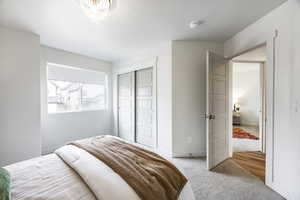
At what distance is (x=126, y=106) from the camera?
4.20m

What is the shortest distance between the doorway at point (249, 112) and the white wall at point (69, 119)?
10.7 ft

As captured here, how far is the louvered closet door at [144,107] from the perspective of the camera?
3627 mm

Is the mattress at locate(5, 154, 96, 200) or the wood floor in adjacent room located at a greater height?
the mattress at locate(5, 154, 96, 200)

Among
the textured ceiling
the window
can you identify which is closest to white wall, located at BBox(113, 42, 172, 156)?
the textured ceiling

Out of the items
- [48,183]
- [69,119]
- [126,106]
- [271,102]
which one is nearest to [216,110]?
[271,102]

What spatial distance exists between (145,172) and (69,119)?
3.07m

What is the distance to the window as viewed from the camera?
332cm

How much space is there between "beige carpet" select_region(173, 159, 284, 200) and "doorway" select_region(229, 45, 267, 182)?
239 mm

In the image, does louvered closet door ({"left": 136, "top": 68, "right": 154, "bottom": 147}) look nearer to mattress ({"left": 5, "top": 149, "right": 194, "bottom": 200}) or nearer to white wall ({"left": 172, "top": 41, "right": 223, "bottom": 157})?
white wall ({"left": 172, "top": 41, "right": 223, "bottom": 157})

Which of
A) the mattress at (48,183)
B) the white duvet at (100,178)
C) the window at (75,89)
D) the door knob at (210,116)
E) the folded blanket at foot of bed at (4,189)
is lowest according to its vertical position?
the mattress at (48,183)

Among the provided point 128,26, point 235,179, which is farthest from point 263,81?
point 128,26

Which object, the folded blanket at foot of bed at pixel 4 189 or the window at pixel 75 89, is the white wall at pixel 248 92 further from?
the folded blanket at foot of bed at pixel 4 189

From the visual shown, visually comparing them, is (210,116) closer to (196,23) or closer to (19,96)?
(196,23)

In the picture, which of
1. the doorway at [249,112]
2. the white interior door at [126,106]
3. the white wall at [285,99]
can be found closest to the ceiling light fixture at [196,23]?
the white wall at [285,99]
